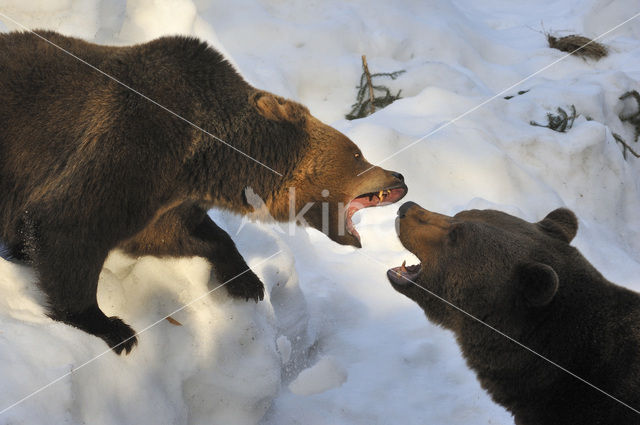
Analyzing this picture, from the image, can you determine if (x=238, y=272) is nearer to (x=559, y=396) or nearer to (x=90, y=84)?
(x=90, y=84)

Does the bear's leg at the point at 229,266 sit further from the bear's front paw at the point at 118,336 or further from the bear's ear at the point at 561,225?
the bear's ear at the point at 561,225

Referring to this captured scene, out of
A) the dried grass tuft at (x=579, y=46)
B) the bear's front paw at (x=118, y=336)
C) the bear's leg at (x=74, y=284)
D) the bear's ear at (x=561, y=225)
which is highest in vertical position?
the bear's leg at (x=74, y=284)

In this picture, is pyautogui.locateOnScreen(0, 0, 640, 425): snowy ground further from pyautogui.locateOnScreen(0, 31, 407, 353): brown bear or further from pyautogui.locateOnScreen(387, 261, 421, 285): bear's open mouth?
pyautogui.locateOnScreen(387, 261, 421, 285): bear's open mouth

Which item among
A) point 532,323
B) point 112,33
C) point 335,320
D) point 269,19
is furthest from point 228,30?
point 532,323

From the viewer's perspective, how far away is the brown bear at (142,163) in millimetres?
3631

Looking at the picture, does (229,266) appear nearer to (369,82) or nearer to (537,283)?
(537,283)

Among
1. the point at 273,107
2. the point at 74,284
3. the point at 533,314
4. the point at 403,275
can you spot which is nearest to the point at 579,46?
the point at 273,107

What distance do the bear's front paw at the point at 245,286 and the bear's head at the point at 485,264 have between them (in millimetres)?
953

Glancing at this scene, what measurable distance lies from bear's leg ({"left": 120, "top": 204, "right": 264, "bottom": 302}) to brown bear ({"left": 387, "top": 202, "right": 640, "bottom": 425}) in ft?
3.53

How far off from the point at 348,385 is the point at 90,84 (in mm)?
2562

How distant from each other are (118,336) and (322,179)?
152cm

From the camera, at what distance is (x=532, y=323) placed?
3.49 meters

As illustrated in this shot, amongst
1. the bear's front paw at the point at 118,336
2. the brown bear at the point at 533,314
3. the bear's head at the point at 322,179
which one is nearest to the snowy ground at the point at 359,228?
the bear's front paw at the point at 118,336

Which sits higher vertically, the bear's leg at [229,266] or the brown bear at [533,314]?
the bear's leg at [229,266]
